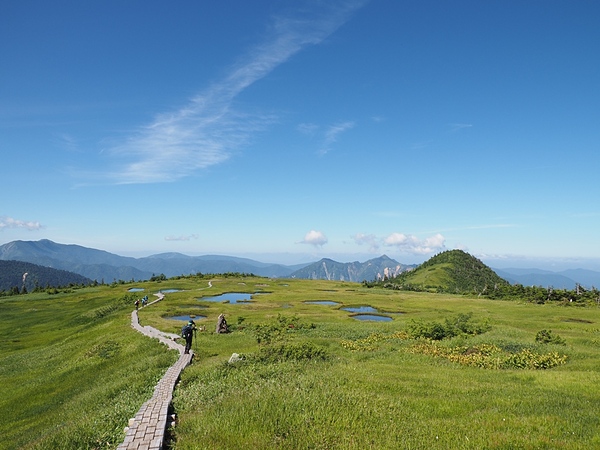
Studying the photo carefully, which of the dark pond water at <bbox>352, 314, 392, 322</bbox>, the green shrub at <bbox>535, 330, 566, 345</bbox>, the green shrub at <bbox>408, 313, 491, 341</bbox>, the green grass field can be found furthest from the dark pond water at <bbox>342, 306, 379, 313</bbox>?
the green shrub at <bbox>535, 330, 566, 345</bbox>

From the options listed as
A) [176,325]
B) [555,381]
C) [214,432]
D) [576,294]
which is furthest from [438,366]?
[576,294]

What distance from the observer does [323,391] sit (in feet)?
59.5

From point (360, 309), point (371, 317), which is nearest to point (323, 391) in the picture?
point (371, 317)

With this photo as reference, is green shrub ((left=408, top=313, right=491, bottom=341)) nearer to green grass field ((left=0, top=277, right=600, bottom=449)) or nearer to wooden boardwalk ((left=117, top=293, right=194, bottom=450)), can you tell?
green grass field ((left=0, top=277, right=600, bottom=449))

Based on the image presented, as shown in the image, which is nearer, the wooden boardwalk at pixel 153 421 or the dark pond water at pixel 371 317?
the wooden boardwalk at pixel 153 421

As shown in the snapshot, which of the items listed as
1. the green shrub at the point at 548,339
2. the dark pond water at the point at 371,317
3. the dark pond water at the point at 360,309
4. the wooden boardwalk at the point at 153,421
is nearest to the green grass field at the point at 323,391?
the wooden boardwalk at the point at 153,421

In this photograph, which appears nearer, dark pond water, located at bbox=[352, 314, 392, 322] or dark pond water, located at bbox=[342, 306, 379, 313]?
dark pond water, located at bbox=[352, 314, 392, 322]

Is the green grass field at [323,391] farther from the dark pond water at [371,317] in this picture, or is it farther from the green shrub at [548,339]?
the dark pond water at [371,317]

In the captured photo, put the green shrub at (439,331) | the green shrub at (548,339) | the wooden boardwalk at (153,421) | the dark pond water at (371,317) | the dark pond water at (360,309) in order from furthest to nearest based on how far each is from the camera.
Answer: the dark pond water at (360,309) → the dark pond water at (371,317) → the green shrub at (439,331) → the green shrub at (548,339) → the wooden boardwalk at (153,421)

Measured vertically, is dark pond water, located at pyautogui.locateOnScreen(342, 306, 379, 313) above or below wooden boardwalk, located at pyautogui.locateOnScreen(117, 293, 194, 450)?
below

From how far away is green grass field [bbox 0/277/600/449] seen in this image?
14117 mm

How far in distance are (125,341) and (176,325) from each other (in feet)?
31.3

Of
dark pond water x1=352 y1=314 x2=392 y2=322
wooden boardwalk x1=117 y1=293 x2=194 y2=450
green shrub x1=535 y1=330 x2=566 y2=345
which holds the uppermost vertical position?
green shrub x1=535 y1=330 x2=566 y2=345

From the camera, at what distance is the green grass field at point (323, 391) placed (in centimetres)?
1412
